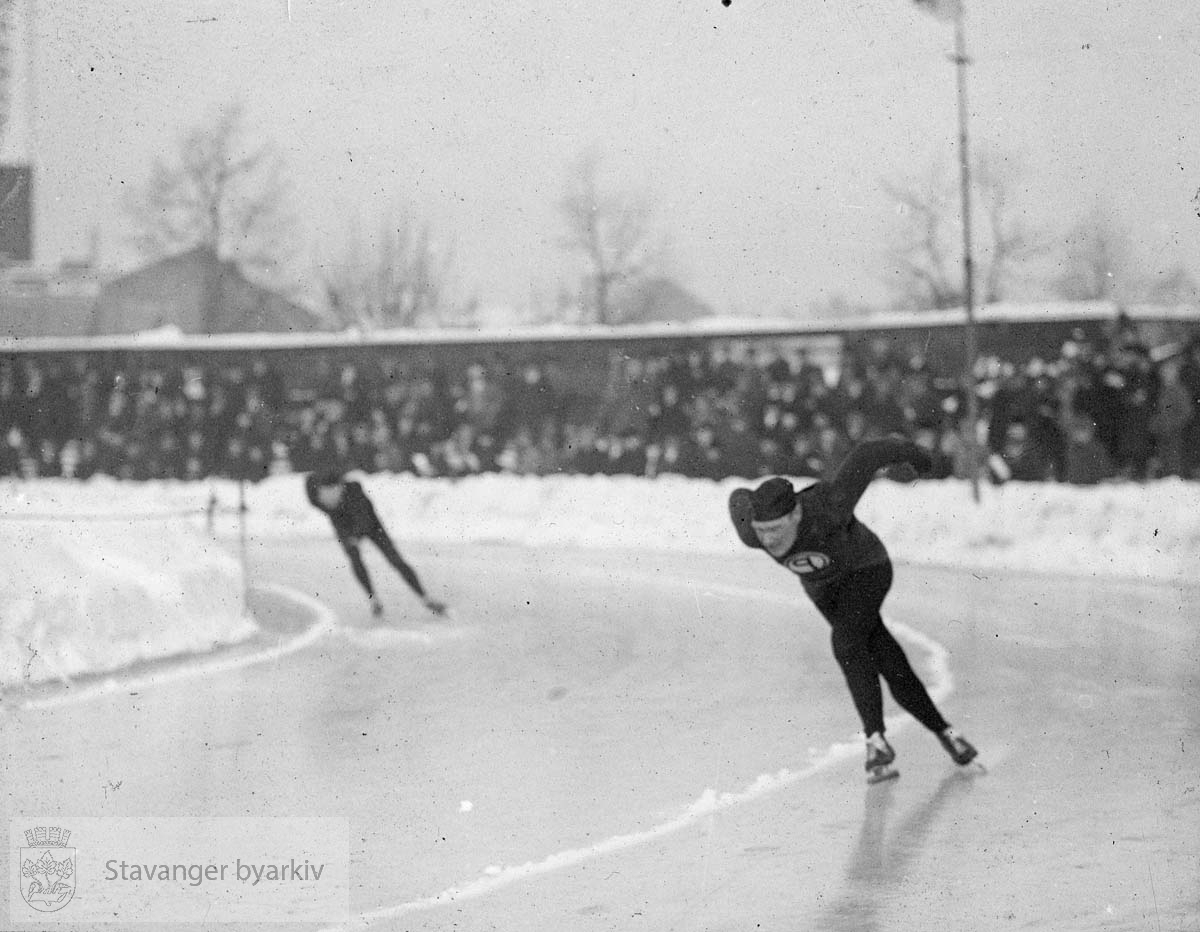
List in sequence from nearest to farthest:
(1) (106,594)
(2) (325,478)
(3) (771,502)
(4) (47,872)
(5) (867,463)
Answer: (4) (47,872)
(3) (771,502)
(5) (867,463)
(1) (106,594)
(2) (325,478)

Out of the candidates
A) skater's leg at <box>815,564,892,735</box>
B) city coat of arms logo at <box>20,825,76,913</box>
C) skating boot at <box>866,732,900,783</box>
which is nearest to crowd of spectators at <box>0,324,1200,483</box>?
skater's leg at <box>815,564,892,735</box>

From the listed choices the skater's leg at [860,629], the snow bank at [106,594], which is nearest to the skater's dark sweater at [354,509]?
the snow bank at [106,594]

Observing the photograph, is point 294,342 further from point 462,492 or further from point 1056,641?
point 1056,641

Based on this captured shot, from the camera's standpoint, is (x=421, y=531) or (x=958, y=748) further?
(x=421, y=531)

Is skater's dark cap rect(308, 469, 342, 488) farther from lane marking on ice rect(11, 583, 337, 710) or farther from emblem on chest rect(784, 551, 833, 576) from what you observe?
emblem on chest rect(784, 551, 833, 576)

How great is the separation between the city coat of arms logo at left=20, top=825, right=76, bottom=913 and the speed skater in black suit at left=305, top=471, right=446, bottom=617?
308 inches

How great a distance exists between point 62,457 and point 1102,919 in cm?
2028

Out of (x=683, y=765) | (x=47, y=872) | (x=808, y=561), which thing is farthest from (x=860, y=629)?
(x=47, y=872)

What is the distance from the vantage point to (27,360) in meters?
20.8

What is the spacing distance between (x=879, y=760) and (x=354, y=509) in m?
6.95

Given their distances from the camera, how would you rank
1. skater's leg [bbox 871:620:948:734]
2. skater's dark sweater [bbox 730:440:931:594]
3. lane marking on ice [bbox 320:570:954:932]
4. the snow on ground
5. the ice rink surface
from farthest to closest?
the snow on ground
skater's leg [bbox 871:620:948:734]
skater's dark sweater [bbox 730:440:931:594]
the ice rink surface
lane marking on ice [bbox 320:570:954:932]

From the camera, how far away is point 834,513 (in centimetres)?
702

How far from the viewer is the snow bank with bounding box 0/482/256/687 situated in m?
10.4

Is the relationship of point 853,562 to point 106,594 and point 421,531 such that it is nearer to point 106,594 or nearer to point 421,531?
point 106,594
